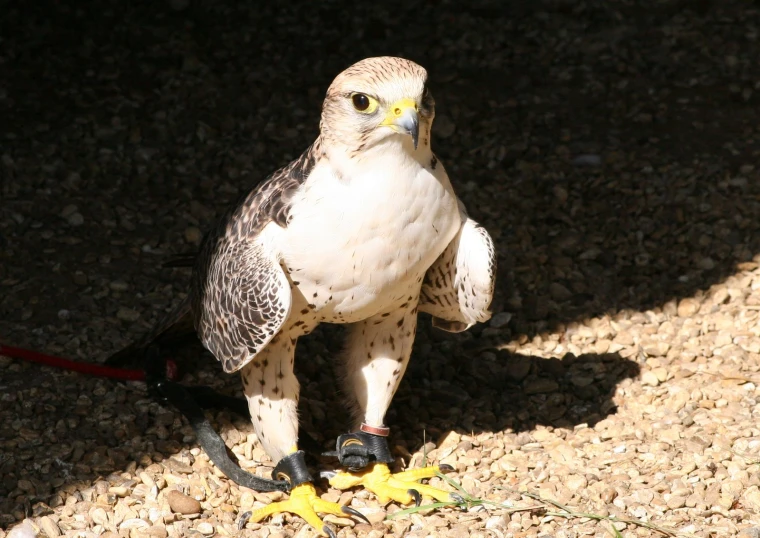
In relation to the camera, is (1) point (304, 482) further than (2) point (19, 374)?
No

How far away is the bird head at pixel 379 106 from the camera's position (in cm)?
305

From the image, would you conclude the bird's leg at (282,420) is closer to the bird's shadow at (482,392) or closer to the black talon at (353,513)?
the black talon at (353,513)

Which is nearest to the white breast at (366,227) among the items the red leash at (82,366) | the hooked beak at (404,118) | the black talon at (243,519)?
the hooked beak at (404,118)

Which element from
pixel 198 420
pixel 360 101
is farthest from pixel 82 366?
pixel 360 101

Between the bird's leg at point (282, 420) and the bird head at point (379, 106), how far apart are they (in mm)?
808

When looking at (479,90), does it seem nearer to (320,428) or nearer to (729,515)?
(320,428)

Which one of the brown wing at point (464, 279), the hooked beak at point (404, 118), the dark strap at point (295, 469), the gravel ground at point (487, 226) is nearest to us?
the hooked beak at point (404, 118)

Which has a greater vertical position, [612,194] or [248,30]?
[248,30]

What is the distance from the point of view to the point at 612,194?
546 cm

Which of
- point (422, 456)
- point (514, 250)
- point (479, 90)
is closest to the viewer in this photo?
point (422, 456)

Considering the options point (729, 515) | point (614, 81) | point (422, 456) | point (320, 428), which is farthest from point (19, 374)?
point (614, 81)

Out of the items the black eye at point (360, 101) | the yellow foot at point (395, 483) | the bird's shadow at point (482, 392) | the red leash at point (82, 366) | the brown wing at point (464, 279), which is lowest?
the yellow foot at point (395, 483)

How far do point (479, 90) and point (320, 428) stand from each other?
2.74m

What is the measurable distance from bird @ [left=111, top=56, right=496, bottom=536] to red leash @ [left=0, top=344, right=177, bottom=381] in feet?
1.29
